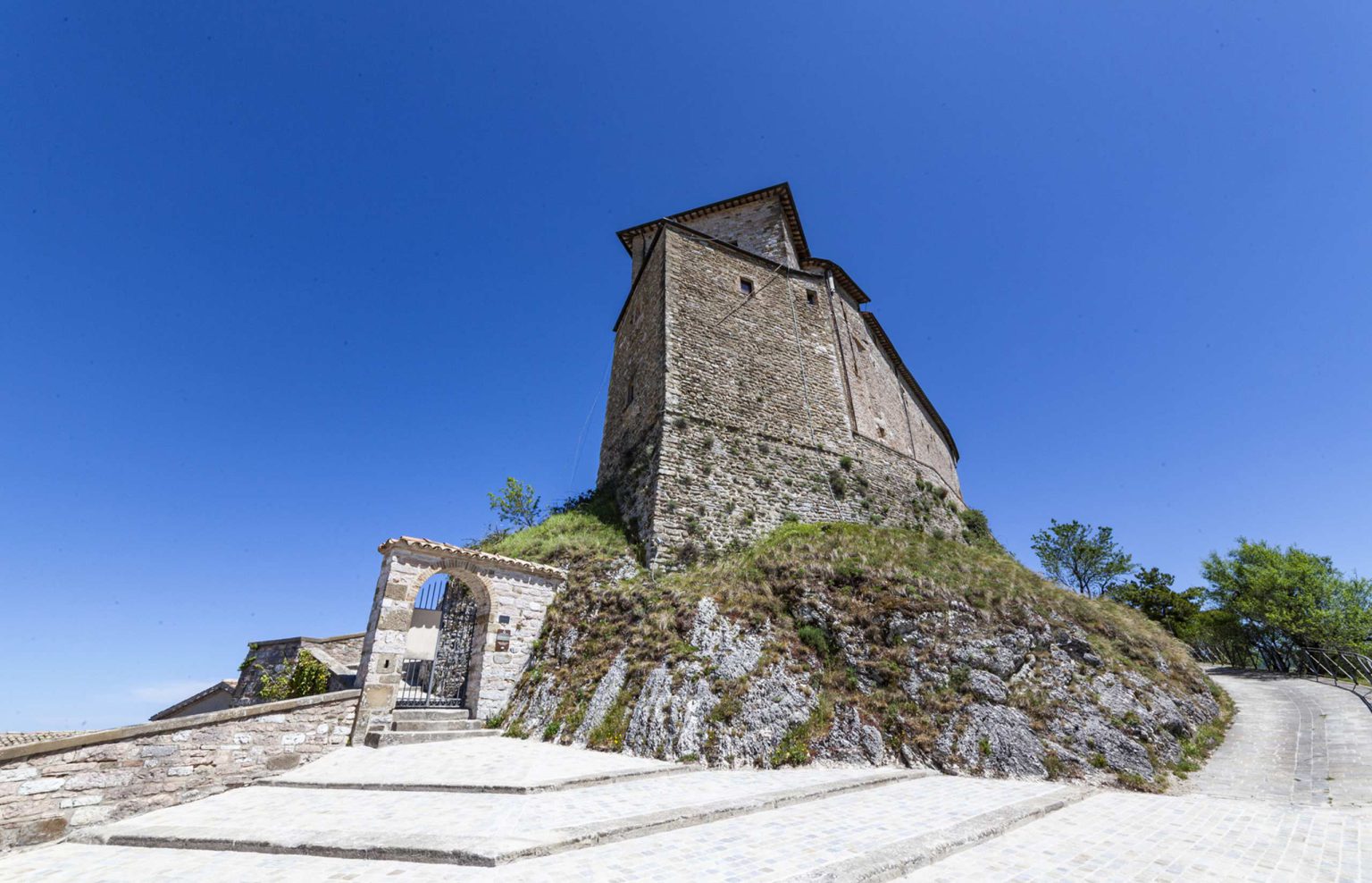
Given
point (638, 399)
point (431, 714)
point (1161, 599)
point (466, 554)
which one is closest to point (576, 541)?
point (466, 554)

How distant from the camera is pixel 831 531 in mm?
12898

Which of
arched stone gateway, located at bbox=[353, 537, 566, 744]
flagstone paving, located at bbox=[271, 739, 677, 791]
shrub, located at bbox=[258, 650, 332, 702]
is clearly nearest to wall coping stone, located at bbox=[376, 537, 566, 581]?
arched stone gateway, located at bbox=[353, 537, 566, 744]

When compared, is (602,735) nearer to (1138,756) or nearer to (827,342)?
(1138,756)

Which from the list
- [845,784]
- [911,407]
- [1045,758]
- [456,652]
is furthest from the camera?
[911,407]

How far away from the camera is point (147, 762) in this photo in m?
6.39

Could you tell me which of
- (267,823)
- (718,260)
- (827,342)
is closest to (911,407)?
(827,342)

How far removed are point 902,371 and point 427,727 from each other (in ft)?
79.1

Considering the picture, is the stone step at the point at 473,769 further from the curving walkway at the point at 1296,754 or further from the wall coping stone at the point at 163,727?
the curving walkway at the point at 1296,754

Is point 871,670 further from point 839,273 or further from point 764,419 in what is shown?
point 839,273

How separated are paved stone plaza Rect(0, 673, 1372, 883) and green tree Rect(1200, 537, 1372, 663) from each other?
71.6 feet

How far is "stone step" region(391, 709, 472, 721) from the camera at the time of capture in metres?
9.09

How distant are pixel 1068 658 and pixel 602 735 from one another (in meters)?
8.09

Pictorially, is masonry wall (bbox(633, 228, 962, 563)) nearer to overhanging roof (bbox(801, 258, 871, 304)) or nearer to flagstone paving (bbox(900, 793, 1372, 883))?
overhanging roof (bbox(801, 258, 871, 304))

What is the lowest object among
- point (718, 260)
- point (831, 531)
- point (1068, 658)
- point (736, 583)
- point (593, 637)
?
point (1068, 658)
